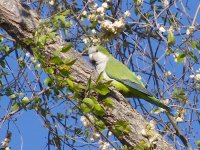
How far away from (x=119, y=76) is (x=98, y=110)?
838 mm

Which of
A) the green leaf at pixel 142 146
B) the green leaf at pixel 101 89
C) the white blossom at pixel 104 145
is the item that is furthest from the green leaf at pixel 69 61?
the white blossom at pixel 104 145

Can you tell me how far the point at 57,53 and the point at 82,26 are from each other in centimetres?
104

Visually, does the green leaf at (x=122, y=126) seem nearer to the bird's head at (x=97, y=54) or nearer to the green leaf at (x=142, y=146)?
the green leaf at (x=142, y=146)

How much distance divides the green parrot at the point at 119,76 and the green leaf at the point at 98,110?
719 mm

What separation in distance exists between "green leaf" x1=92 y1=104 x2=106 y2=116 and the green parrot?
72 cm

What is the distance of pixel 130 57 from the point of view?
325 centimetres

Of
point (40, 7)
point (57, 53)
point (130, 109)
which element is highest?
point (40, 7)

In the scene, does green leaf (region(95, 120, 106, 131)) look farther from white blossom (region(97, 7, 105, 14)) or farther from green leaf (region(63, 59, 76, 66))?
white blossom (region(97, 7, 105, 14))

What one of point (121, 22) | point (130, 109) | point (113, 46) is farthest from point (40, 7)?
point (130, 109)

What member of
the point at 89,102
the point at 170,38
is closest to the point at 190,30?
the point at 170,38

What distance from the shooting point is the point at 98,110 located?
2.04 metres

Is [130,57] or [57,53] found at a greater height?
[130,57]

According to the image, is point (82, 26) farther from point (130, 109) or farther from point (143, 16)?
point (130, 109)

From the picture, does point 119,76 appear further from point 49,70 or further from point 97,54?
point 49,70
